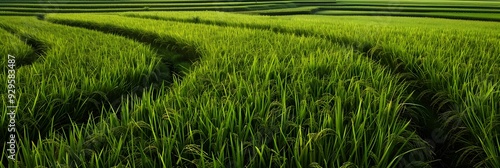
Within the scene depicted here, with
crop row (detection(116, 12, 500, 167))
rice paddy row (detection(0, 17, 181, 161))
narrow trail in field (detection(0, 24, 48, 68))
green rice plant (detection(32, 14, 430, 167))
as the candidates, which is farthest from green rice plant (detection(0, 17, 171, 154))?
crop row (detection(116, 12, 500, 167))

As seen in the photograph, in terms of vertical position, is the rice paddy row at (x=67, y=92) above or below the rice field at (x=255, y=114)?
below

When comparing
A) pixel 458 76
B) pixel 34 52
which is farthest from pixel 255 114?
pixel 34 52

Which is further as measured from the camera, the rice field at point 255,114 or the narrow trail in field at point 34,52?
the narrow trail in field at point 34,52

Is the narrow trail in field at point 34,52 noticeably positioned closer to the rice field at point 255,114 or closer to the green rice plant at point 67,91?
the rice field at point 255,114

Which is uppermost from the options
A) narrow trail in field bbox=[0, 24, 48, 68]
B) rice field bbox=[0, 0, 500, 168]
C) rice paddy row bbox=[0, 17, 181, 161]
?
rice field bbox=[0, 0, 500, 168]

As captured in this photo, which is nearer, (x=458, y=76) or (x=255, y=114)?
(x=255, y=114)

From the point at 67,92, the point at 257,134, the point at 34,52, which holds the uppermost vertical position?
the point at 257,134

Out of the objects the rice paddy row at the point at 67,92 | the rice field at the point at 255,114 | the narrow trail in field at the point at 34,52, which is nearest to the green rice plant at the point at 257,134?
the rice field at the point at 255,114

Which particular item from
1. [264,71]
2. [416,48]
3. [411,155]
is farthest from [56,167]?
[416,48]

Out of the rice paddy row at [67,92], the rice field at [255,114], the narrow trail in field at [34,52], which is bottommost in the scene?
the narrow trail in field at [34,52]

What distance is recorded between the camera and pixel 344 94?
2543mm

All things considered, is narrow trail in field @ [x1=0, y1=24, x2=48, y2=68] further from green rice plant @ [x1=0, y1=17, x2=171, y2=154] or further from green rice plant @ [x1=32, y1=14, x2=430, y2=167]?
green rice plant @ [x1=32, y1=14, x2=430, y2=167]

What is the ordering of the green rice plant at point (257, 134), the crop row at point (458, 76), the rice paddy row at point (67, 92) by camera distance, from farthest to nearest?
the rice paddy row at point (67, 92), the crop row at point (458, 76), the green rice plant at point (257, 134)

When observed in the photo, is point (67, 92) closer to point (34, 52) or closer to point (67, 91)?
point (67, 91)
